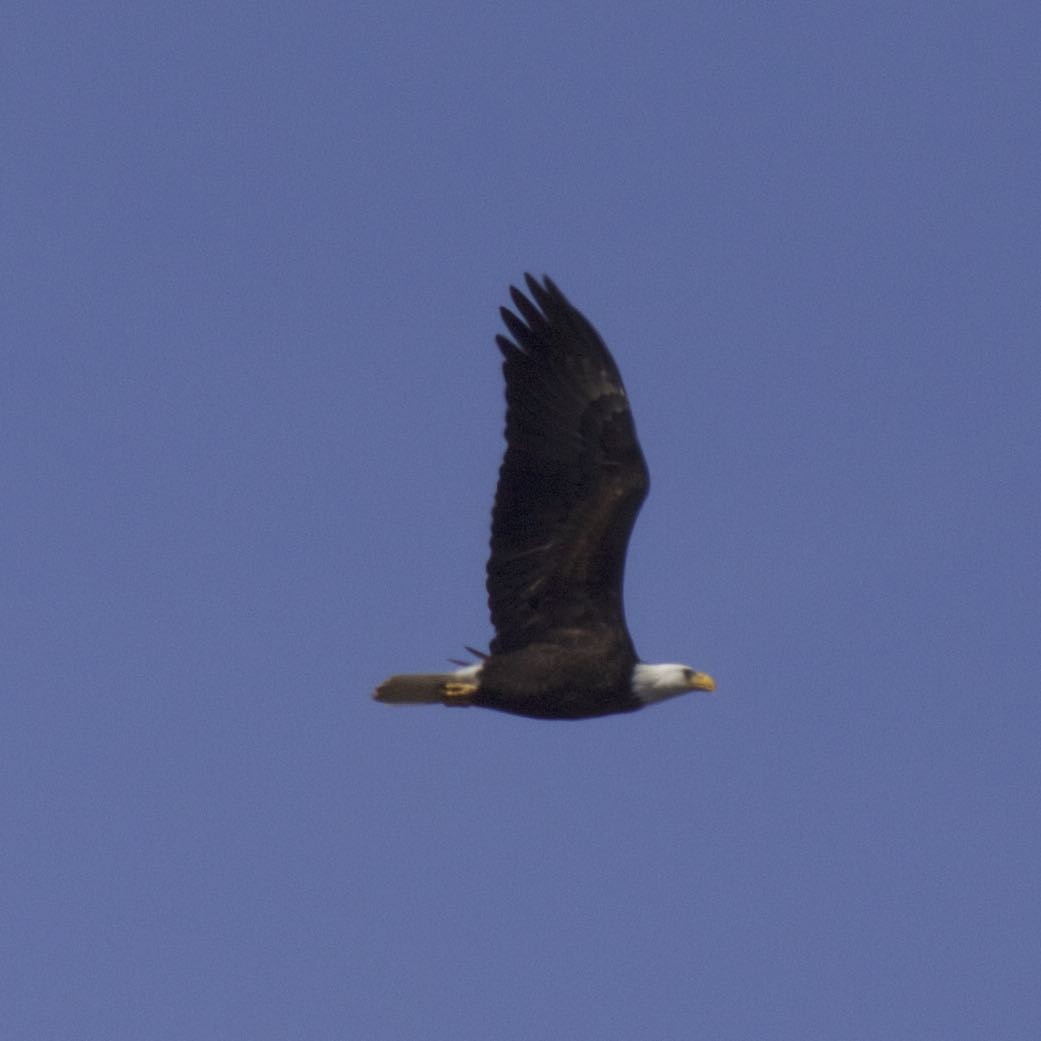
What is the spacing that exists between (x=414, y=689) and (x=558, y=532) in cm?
153

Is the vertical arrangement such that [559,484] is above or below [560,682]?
above

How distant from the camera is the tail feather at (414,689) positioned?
7469 millimetres

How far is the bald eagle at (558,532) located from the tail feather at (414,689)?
1 cm

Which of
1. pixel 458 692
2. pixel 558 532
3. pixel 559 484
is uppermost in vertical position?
pixel 559 484

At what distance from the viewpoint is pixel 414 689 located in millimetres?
7527

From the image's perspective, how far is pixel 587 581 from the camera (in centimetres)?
741

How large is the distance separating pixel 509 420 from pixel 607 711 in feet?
7.09

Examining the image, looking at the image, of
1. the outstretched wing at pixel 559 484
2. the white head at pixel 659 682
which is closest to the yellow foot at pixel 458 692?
the outstretched wing at pixel 559 484

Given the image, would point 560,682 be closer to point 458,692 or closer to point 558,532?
point 458,692

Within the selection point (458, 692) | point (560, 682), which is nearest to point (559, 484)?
point (560, 682)

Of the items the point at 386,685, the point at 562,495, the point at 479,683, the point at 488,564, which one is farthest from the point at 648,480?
the point at 386,685

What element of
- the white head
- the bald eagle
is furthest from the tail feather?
the white head

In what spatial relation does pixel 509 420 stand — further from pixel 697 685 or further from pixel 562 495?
pixel 697 685

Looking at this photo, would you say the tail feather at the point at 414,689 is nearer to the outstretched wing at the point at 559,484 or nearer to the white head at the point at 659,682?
the outstretched wing at the point at 559,484
